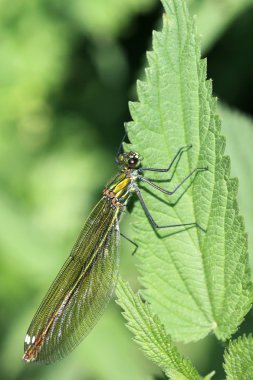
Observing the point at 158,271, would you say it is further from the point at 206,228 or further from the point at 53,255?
the point at 53,255

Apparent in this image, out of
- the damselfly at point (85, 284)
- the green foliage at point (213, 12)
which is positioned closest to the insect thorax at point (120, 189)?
the damselfly at point (85, 284)

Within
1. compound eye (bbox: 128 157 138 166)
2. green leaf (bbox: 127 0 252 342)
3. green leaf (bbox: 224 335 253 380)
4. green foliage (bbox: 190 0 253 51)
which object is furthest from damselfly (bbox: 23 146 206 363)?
green foliage (bbox: 190 0 253 51)

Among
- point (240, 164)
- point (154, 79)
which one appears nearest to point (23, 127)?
point (240, 164)

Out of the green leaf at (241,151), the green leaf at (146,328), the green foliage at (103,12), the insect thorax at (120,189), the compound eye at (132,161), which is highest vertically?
the green foliage at (103,12)

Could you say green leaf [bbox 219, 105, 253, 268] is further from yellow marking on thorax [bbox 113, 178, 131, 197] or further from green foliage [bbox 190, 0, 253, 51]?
green foliage [bbox 190, 0, 253, 51]

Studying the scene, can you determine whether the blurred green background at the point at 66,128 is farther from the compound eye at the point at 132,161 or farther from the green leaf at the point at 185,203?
the green leaf at the point at 185,203
